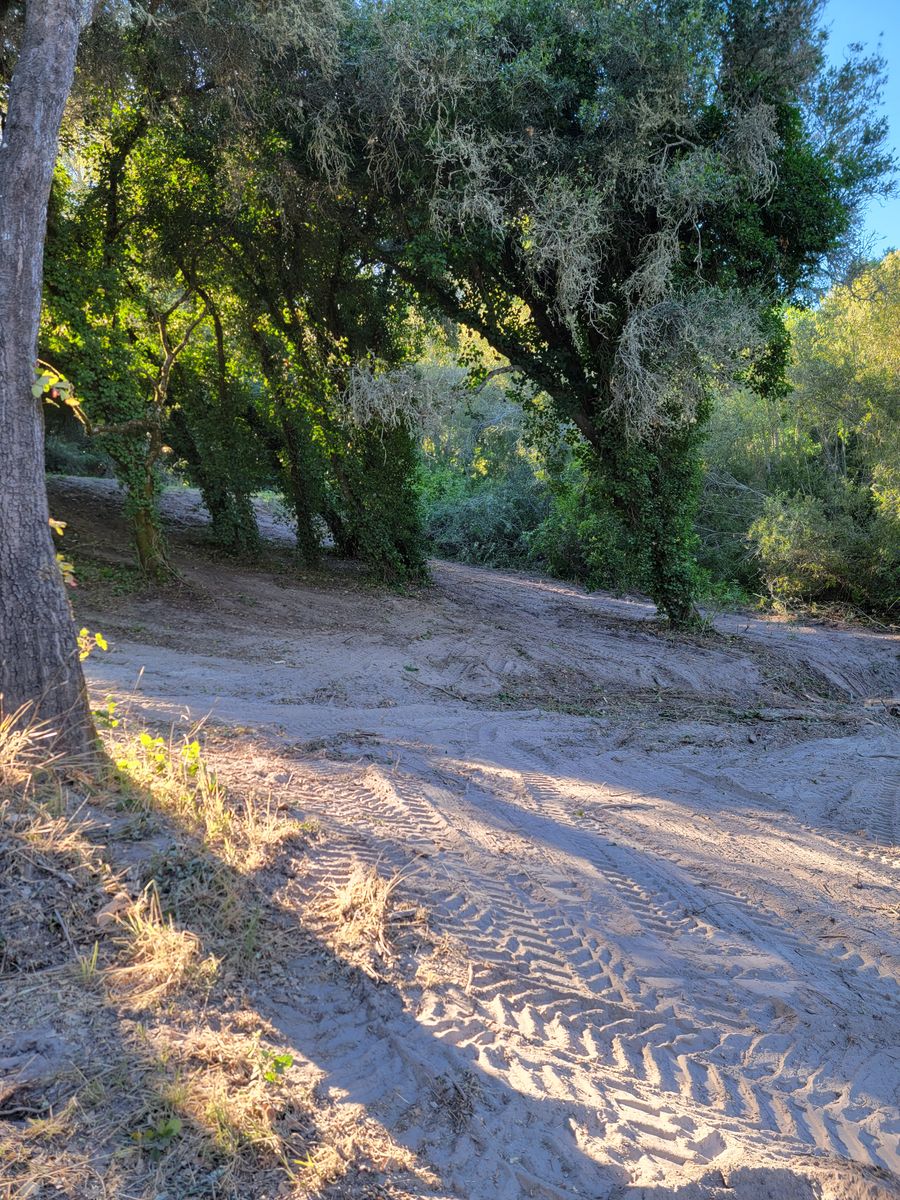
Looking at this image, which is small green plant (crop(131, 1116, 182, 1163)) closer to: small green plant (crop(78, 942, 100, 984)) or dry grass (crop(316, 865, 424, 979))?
small green plant (crop(78, 942, 100, 984))

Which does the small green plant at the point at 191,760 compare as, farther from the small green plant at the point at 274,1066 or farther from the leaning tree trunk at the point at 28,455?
the small green plant at the point at 274,1066

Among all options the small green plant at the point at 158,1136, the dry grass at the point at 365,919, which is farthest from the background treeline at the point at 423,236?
the small green plant at the point at 158,1136

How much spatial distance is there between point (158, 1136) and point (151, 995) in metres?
0.66

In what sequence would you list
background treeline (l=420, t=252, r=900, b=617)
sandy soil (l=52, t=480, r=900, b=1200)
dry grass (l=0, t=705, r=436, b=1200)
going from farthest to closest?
background treeline (l=420, t=252, r=900, b=617), sandy soil (l=52, t=480, r=900, b=1200), dry grass (l=0, t=705, r=436, b=1200)

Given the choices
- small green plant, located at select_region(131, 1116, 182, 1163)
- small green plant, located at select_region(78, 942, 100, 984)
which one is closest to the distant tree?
small green plant, located at select_region(78, 942, 100, 984)

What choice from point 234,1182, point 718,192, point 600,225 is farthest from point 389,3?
point 234,1182

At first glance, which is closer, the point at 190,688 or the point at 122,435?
Result: the point at 190,688

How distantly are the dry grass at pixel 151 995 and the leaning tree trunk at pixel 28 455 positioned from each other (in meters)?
0.27

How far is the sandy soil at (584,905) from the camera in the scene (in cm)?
281

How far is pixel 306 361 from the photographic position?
552 inches

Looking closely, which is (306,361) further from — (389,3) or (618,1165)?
(618,1165)

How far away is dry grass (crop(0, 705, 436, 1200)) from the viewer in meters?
2.28

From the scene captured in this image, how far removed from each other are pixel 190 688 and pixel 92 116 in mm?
8131

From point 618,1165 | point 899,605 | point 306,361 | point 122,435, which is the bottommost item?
point 618,1165
